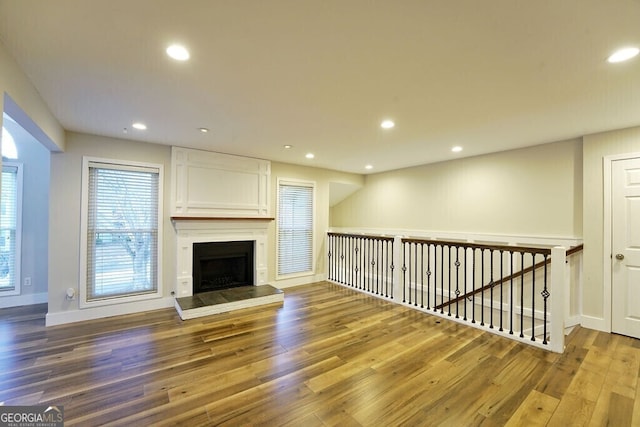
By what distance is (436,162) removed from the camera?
17.5 feet

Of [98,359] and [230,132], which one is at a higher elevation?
[230,132]

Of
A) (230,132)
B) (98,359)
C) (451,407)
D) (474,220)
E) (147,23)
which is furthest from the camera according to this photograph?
(474,220)

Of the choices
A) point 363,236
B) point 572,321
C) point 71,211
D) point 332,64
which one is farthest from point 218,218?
point 572,321

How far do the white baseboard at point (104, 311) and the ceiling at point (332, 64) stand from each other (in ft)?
7.72

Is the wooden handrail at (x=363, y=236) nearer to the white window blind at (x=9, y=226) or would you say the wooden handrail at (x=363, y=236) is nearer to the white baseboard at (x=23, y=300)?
the white baseboard at (x=23, y=300)

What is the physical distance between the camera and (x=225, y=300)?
161 inches

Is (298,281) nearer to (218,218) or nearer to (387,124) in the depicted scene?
(218,218)

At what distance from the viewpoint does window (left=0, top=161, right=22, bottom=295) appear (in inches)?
161

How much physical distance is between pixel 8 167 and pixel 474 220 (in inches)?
292

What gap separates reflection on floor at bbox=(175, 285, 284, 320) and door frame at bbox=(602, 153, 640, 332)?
4.25m

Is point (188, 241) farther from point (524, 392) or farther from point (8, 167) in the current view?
point (524, 392)

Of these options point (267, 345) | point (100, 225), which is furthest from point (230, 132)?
point (267, 345)

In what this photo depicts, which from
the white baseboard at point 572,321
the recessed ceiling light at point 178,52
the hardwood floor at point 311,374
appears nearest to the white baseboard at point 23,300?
the hardwood floor at point 311,374

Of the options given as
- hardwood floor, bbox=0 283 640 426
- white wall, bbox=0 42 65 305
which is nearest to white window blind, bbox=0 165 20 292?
white wall, bbox=0 42 65 305
